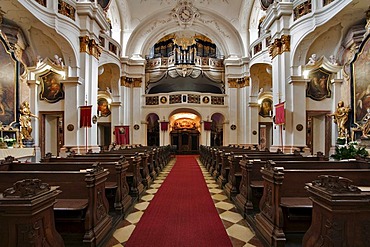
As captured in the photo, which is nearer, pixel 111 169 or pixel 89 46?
pixel 111 169

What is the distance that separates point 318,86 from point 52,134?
11.5m

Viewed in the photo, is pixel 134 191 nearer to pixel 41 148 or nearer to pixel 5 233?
pixel 5 233

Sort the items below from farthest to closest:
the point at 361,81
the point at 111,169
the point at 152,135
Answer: the point at 152,135 → the point at 361,81 → the point at 111,169

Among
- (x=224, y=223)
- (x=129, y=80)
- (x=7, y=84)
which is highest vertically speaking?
(x=129, y=80)

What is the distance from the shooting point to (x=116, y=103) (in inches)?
633

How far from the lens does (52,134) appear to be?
38.5 ft

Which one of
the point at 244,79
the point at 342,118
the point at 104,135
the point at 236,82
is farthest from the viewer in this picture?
the point at 104,135

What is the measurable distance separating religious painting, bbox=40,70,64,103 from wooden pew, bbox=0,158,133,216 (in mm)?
6313

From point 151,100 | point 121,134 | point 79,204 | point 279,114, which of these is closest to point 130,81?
point 151,100

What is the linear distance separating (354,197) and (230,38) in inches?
702

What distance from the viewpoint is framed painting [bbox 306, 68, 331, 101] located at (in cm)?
975

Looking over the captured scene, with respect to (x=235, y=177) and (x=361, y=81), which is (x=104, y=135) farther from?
(x=361, y=81)

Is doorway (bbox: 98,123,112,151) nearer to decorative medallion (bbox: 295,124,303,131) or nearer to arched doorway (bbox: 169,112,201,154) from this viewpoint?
arched doorway (bbox: 169,112,201,154)

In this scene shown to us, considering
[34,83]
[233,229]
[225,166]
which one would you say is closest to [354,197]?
[233,229]
